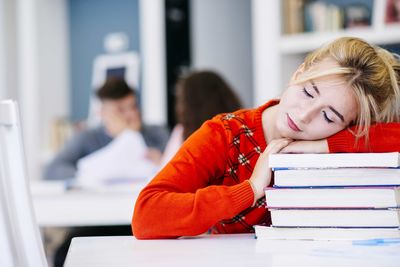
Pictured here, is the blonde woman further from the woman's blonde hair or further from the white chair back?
the white chair back

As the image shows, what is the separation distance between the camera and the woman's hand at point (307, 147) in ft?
4.80

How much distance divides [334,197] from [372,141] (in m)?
0.23

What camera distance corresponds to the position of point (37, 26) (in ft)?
17.1

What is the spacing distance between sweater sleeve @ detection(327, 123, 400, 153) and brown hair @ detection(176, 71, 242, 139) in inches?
61.3

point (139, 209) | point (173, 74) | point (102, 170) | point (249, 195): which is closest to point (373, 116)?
point (249, 195)

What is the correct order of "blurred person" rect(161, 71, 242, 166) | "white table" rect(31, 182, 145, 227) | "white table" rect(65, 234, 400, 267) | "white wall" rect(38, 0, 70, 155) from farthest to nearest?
"white wall" rect(38, 0, 70, 155) → "blurred person" rect(161, 71, 242, 166) → "white table" rect(31, 182, 145, 227) → "white table" rect(65, 234, 400, 267)

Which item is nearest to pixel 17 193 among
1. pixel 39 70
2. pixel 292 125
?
A: pixel 292 125

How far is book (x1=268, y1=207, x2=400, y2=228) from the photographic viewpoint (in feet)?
4.33

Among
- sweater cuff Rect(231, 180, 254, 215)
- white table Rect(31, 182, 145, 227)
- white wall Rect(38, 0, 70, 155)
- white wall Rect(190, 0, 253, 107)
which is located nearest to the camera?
sweater cuff Rect(231, 180, 254, 215)

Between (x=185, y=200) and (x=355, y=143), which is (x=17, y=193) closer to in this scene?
(x=185, y=200)

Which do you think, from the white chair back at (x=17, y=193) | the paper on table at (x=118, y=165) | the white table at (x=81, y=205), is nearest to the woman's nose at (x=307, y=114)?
the white chair back at (x=17, y=193)

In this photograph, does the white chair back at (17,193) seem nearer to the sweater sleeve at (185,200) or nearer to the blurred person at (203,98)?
the sweater sleeve at (185,200)

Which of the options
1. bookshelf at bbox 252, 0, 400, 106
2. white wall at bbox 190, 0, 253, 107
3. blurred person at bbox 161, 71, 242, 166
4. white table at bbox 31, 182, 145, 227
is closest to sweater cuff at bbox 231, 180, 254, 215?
white table at bbox 31, 182, 145, 227

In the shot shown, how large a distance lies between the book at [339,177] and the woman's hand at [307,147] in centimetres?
13
